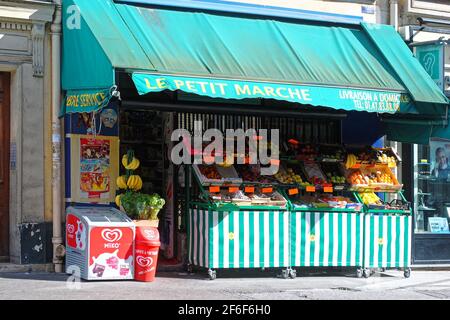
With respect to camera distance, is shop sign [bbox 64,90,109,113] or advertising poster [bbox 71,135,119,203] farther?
advertising poster [bbox 71,135,119,203]

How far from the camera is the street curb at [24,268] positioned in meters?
11.8

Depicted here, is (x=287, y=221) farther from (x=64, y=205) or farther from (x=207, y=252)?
(x=64, y=205)

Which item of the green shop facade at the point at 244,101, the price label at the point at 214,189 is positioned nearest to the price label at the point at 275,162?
the green shop facade at the point at 244,101

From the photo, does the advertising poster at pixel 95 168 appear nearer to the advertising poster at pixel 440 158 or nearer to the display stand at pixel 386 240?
the display stand at pixel 386 240

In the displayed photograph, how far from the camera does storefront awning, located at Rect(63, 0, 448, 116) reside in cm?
1112

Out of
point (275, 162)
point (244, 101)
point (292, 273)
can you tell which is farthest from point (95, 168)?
point (292, 273)

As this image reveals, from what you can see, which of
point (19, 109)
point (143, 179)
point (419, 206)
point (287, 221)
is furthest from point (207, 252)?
point (419, 206)

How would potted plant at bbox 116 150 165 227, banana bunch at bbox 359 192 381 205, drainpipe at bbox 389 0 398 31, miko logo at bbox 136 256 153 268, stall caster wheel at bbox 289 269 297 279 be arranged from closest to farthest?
miko logo at bbox 136 256 153 268, potted plant at bbox 116 150 165 227, stall caster wheel at bbox 289 269 297 279, banana bunch at bbox 359 192 381 205, drainpipe at bbox 389 0 398 31

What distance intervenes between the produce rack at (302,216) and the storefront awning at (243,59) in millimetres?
1332

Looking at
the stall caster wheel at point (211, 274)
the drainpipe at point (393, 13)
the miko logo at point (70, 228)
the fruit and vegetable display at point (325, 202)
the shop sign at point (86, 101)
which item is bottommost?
the stall caster wheel at point (211, 274)

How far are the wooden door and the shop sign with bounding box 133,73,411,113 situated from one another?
2.53 meters

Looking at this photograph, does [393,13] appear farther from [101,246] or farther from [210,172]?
[101,246]

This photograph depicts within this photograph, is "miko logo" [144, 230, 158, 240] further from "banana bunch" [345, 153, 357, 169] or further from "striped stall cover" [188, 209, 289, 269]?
"banana bunch" [345, 153, 357, 169]

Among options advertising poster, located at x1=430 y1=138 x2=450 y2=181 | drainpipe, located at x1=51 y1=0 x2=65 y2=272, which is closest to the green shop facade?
drainpipe, located at x1=51 y1=0 x2=65 y2=272
